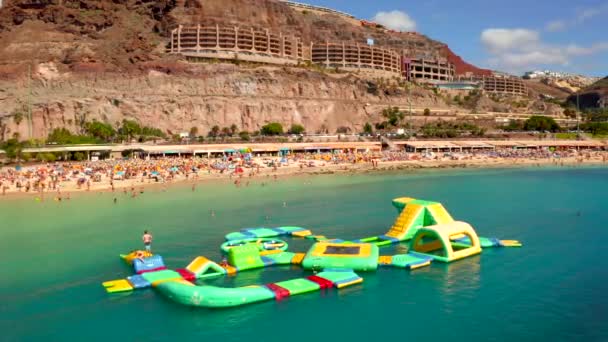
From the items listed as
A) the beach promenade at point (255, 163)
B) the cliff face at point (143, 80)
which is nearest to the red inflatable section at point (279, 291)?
the beach promenade at point (255, 163)

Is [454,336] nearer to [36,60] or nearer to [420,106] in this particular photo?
[36,60]

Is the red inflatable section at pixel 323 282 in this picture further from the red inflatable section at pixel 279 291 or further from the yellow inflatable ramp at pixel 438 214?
the yellow inflatable ramp at pixel 438 214

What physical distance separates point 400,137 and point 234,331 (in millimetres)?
77065

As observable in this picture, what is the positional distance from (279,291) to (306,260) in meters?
3.25

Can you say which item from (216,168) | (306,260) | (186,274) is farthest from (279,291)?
(216,168)

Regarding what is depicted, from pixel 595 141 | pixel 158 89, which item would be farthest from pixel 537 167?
pixel 158 89

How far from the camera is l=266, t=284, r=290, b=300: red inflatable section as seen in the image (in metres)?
17.3

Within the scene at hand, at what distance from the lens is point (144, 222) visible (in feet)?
103

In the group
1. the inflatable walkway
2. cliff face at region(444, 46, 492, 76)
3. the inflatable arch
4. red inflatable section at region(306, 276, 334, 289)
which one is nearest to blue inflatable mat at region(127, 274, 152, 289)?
the inflatable walkway

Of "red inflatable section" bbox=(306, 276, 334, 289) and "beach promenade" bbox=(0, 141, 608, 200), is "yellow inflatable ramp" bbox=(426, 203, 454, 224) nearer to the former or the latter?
"red inflatable section" bbox=(306, 276, 334, 289)

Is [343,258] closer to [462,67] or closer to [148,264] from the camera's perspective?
[148,264]

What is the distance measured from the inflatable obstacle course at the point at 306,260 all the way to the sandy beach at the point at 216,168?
24762 mm

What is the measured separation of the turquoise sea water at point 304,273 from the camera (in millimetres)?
14953

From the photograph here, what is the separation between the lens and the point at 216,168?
58.3 meters
